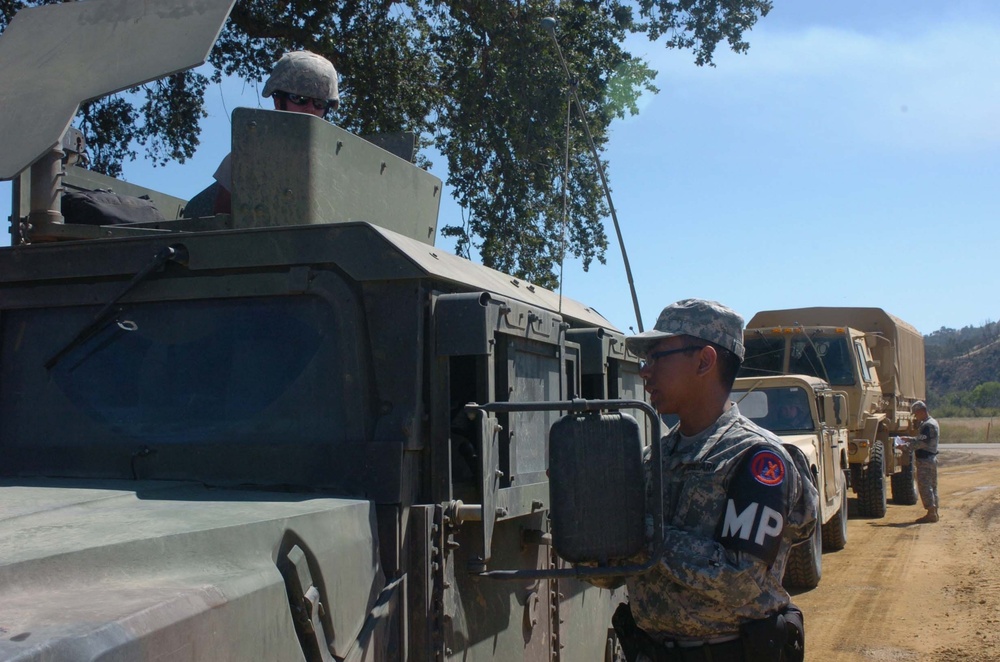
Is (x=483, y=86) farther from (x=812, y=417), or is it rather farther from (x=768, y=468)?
(x=768, y=468)

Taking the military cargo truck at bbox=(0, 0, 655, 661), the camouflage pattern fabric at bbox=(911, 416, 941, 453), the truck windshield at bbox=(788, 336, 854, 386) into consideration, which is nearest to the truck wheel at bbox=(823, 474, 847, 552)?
the truck windshield at bbox=(788, 336, 854, 386)

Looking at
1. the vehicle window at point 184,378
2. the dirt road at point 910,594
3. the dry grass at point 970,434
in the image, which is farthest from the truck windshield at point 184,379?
the dry grass at point 970,434

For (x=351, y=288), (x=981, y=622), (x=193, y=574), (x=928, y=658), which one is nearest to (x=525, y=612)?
(x=351, y=288)

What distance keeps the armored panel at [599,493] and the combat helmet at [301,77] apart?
7.60ft

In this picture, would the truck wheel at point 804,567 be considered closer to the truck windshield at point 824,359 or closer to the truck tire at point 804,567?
the truck tire at point 804,567

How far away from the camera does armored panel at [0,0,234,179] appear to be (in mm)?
3756

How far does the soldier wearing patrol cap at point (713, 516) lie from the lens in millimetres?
2346

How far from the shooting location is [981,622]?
7789 millimetres

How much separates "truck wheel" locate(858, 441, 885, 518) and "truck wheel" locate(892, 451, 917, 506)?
7.15 feet

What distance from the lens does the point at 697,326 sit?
8.45 ft

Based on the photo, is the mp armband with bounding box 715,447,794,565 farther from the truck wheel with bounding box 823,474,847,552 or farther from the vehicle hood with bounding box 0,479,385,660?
the truck wheel with bounding box 823,474,847,552

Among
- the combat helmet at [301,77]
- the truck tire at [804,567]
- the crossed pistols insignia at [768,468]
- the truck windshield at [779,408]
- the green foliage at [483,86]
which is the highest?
the green foliage at [483,86]

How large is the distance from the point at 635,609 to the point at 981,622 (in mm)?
6290

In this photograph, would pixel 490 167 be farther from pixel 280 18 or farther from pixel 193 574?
pixel 193 574
